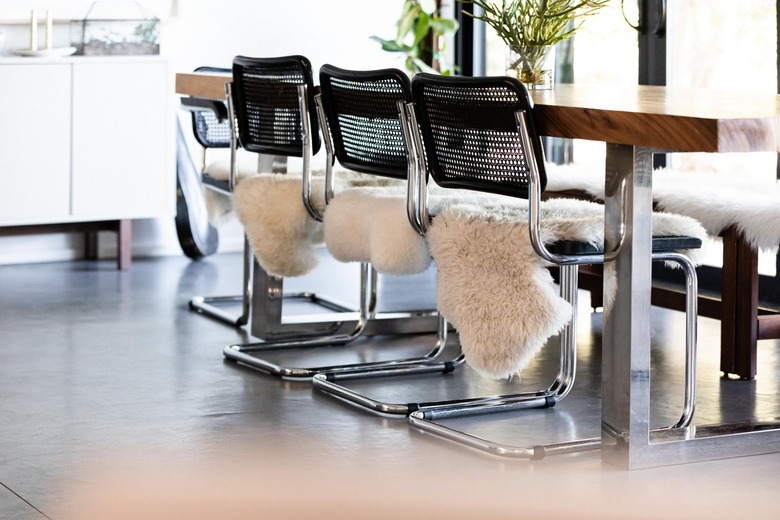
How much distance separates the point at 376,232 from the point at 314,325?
106 cm

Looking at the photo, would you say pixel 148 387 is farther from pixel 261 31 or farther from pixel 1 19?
pixel 261 31

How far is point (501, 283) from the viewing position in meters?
2.85

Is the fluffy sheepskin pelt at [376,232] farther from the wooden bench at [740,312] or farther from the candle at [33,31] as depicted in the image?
the candle at [33,31]

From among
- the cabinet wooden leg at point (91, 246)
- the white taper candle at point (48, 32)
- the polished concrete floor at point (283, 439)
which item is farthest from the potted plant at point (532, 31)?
the cabinet wooden leg at point (91, 246)

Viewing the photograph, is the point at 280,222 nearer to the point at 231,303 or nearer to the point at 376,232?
the point at 376,232

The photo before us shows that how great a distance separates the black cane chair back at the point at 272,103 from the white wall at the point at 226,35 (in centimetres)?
189

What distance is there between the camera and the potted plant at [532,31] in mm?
3680

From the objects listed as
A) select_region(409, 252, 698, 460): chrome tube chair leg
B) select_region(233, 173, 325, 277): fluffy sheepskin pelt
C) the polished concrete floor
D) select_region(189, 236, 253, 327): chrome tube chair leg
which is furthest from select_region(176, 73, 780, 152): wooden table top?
select_region(189, 236, 253, 327): chrome tube chair leg

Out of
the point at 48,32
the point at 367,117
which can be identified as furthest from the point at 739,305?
the point at 48,32

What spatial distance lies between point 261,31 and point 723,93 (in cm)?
338

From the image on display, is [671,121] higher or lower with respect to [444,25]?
lower

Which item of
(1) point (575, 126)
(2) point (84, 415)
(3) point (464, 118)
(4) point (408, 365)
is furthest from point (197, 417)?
(1) point (575, 126)

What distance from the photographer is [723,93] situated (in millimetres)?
3340

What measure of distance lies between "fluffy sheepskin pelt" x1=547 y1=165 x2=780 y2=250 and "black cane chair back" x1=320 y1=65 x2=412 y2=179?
1001mm
